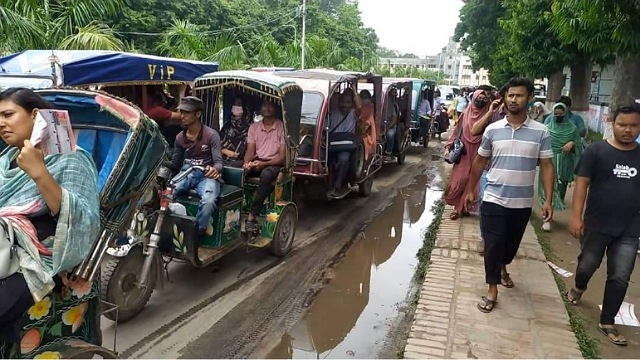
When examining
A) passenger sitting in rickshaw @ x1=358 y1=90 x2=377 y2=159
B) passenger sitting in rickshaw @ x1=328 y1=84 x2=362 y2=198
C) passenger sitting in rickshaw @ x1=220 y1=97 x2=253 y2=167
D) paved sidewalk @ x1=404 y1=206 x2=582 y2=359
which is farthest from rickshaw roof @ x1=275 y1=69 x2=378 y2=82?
paved sidewalk @ x1=404 y1=206 x2=582 y2=359

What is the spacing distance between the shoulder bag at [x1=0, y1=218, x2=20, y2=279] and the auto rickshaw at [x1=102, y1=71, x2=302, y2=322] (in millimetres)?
1927

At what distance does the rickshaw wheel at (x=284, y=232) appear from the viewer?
19.8ft

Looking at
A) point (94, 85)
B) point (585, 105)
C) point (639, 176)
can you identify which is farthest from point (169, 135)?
point (585, 105)

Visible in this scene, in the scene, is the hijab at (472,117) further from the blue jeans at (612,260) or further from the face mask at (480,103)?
the blue jeans at (612,260)

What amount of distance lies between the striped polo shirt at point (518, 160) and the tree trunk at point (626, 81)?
3783 mm

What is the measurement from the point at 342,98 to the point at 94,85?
3807mm

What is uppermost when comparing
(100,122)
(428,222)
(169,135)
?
(100,122)

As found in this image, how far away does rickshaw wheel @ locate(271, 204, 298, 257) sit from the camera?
6.05 metres

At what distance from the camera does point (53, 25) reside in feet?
35.4

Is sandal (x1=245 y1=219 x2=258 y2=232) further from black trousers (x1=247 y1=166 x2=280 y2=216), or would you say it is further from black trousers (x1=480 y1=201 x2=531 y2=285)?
black trousers (x1=480 y1=201 x2=531 y2=285)

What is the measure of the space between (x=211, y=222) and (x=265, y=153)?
54.1 inches

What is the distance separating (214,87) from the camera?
615cm

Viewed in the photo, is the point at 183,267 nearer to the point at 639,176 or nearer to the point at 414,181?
the point at 639,176

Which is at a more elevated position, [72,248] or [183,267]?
[72,248]
